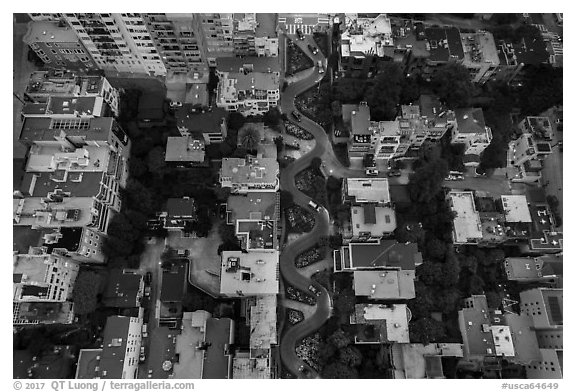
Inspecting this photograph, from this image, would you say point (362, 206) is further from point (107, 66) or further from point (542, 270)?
point (107, 66)

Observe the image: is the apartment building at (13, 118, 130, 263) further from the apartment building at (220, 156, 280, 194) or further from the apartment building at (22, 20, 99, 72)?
the apartment building at (220, 156, 280, 194)

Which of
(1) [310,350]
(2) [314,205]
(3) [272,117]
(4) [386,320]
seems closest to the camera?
(4) [386,320]

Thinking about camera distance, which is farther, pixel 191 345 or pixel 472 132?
pixel 472 132

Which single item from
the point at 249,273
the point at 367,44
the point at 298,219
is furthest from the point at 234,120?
the point at 249,273

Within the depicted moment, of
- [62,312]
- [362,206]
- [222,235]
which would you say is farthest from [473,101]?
[62,312]

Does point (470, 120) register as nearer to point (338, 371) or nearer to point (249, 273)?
point (249, 273)

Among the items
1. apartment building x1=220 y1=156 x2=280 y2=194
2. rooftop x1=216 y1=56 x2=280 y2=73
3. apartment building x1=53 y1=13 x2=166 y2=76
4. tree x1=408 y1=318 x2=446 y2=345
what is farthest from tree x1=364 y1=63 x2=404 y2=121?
apartment building x1=53 y1=13 x2=166 y2=76
